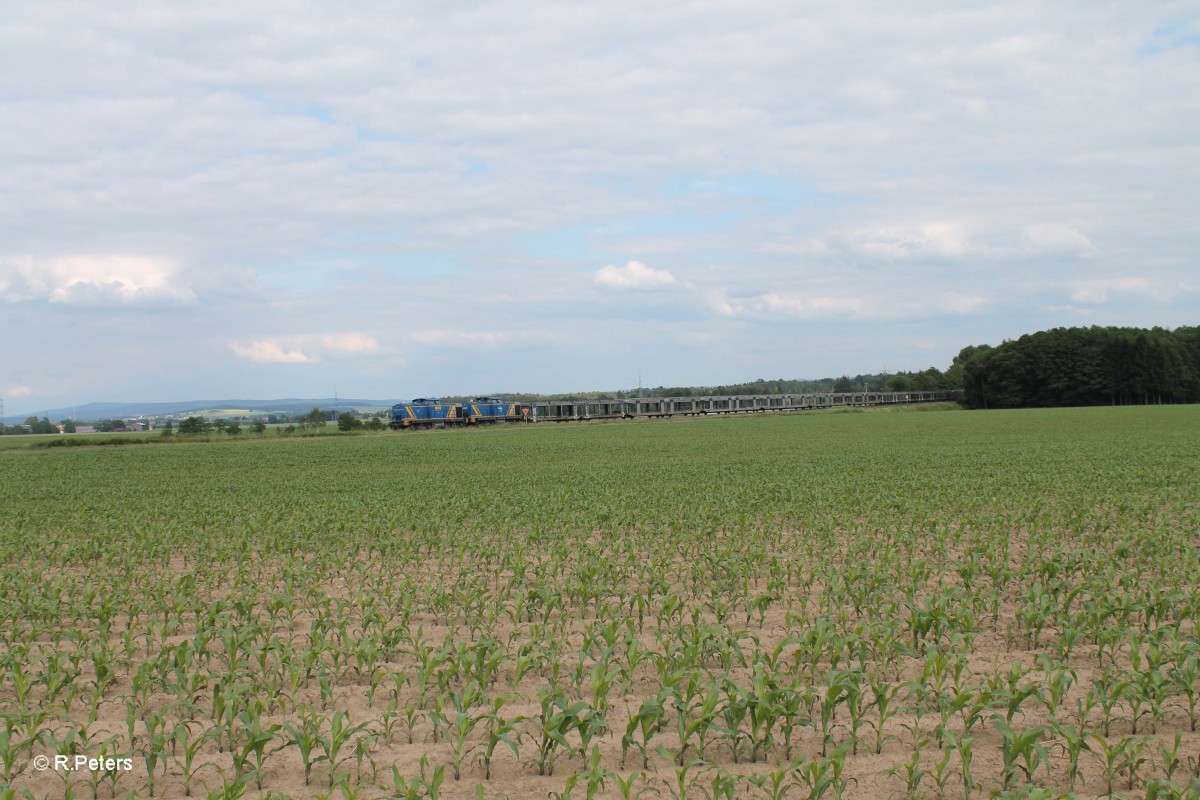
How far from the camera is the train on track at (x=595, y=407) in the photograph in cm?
9819

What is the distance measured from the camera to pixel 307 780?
5809 millimetres

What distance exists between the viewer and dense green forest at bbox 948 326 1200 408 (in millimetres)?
114750

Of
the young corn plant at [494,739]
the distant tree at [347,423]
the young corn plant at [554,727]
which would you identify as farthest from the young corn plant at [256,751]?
the distant tree at [347,423]

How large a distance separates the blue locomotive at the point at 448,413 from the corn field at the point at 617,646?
75220 millimetres

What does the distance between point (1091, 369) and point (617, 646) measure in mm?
128057

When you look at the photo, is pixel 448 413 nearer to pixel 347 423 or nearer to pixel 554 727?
pixel 347 423

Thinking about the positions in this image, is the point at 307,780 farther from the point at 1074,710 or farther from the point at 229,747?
the point at 1074,710

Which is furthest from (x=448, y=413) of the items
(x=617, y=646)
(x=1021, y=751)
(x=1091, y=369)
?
(x=1021, y=751)

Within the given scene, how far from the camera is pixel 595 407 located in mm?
130875

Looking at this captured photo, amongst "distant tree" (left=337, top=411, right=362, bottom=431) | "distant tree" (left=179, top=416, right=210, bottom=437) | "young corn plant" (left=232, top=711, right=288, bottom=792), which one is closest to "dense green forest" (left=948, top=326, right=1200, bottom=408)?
"distant tree" (left=337, top=411, right=362, bottom=431)

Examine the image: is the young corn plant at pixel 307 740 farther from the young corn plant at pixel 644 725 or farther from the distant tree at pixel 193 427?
the distant tree at pixel 193 427

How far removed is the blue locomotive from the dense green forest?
72279 millimetres

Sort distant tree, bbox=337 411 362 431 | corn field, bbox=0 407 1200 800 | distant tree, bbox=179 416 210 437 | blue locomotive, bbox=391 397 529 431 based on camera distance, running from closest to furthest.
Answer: corn field, bbox=0 407 1200 800 < distant tree, bbox=179 416 210 437 < distant tree, bbox=337 411 362 431 < blue locomotive, bbox=391 397 529 431

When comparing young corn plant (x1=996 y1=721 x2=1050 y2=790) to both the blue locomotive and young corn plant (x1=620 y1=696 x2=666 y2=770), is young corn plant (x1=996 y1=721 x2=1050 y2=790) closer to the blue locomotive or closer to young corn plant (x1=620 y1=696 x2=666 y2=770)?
young corn plant (x1=620 y1=696 x2=666 y2=770)
